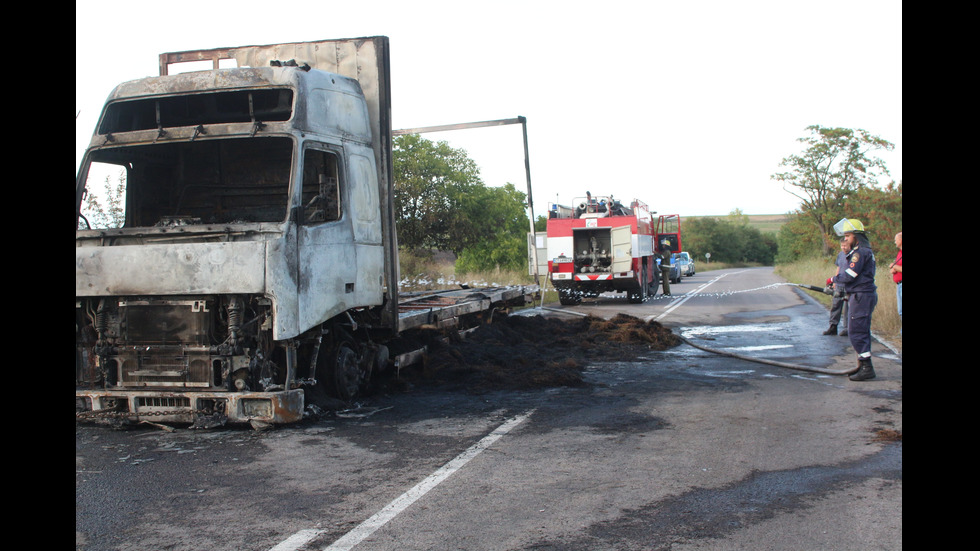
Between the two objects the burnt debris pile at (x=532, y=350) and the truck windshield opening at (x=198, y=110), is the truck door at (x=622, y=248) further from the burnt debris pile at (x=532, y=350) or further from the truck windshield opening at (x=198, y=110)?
the truck windshield opening at (x=198, y=110)

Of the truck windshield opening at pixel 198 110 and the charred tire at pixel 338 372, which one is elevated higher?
the truck windshield opening at pixel 198 110

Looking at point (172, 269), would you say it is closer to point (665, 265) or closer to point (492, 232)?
point (665, 265)

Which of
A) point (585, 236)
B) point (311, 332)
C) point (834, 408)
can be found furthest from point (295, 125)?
point (585, 236)

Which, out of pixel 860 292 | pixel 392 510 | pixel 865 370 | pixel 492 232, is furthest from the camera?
pixel 492 232

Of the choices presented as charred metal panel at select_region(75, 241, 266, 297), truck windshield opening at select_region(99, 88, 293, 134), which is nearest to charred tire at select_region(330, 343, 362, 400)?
charred metal panel at select_region(75, 241, 266, 297)

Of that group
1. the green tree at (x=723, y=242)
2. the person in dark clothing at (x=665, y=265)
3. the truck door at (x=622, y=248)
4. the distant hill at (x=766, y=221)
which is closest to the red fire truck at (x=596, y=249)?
the truck door at (x=622, y=248)

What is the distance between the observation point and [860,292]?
917cm

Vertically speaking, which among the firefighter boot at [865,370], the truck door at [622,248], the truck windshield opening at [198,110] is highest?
the truck windshield opening at [198,110]

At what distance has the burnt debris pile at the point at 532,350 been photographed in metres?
8.87

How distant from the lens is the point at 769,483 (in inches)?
194

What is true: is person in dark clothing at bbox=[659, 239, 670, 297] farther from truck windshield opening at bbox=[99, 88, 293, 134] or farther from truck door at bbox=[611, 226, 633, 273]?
truck windshield opening at bbox=[99, 88, 293, 134]

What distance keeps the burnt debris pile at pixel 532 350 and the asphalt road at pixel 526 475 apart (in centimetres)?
50

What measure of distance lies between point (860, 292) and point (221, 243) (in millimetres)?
7288

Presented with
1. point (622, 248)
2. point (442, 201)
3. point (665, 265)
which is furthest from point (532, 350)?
Result: point (442, 201)
